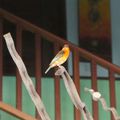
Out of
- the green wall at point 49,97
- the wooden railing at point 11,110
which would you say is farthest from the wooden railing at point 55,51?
the wooden railing at point 11,110

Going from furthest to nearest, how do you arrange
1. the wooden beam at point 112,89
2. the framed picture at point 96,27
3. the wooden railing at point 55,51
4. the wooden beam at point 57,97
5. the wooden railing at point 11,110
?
1. the framed picture at point 96,27
2. the wooden beam at point 112,89
3. the wooden beam at point 57,97
4. the wooden railing at point 55,51
5. the wooden railing at point 11,110

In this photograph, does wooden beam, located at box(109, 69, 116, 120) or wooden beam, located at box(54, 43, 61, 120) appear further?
wooden beam, located at box(109, 69, 116, 120)

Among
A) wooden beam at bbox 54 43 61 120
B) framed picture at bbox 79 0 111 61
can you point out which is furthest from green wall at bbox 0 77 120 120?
framed picture at bbox 79 0 111 61

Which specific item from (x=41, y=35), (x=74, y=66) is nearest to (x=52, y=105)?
(x=74, y=66)

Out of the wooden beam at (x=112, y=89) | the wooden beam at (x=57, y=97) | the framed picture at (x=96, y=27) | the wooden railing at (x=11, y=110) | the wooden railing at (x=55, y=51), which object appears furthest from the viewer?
the framed picture at (x=96, y=27)

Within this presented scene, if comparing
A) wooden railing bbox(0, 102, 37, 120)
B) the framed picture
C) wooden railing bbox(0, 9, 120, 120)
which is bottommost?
wooden railing bbox(0, 102, 37, 120)

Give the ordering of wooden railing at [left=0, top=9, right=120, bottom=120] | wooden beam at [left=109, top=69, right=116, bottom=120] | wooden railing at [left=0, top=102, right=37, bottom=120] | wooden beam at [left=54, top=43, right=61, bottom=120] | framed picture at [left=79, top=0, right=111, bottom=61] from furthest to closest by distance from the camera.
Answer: framed picture at [left=79, top=0, right=111, bottom=61] < wooden beam at [left=109, top=69, right=116, bottom=120] < wooden beam at [left=54, top=43, right=61, bottom=120] < wooden railing at [left=0, top=9, right=120, bottom=120] < wooden railing at [left=0, top=102, right=37, bottom=120]

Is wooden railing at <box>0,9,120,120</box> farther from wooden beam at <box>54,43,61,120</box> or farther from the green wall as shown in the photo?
the green wall

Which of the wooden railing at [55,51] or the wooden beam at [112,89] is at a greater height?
the wooden railing at [55,51]

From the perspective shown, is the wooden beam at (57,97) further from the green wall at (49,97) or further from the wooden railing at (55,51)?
the green wall at (49,97)

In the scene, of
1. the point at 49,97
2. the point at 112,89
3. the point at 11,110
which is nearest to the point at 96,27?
the point at 112,89

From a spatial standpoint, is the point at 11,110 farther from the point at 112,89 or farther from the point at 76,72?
the point at 112,89

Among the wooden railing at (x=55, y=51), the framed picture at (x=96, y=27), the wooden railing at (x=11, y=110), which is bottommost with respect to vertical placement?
the wooden railing at (x=11, y=110)

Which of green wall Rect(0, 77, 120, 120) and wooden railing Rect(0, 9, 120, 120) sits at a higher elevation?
wooden railing Rect(0, 9, 120, 120)
